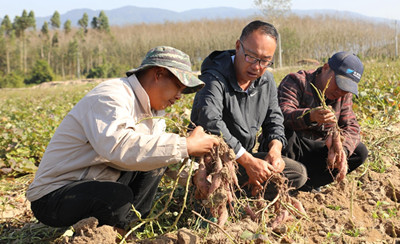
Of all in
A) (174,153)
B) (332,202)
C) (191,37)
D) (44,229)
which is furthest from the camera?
(191,37)

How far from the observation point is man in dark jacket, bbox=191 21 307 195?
2.15 meters

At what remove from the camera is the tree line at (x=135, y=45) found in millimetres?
32750

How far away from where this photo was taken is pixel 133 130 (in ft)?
5.81

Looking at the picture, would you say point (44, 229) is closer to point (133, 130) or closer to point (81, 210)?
point (81, 210)

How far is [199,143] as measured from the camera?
6.03 ft

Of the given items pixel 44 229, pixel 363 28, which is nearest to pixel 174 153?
pixel 44 229

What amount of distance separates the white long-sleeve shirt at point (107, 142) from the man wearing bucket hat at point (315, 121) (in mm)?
1099

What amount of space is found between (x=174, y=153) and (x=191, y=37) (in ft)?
128

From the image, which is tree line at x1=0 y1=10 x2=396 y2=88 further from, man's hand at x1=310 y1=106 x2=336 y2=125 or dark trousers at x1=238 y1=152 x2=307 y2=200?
dark trousers at x1=238 y1=152 x2=307 y2=200

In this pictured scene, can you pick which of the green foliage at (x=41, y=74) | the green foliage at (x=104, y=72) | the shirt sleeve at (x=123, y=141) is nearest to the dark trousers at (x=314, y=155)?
the shirt sleeve at (x=123, y=141)

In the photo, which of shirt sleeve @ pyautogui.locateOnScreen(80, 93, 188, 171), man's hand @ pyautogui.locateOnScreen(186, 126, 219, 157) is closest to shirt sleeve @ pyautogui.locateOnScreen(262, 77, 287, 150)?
man's hand @ pyautogui.locateOnScreen(186, 126, 219, 157)

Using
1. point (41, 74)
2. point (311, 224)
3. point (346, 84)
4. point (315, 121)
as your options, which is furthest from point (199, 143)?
point (41, 74)

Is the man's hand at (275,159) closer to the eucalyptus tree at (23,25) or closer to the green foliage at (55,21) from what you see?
the eucalyptus tree at (23,25)

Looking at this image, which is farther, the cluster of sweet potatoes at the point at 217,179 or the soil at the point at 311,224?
the cluster of sweet potatoes at the point at 217,179
